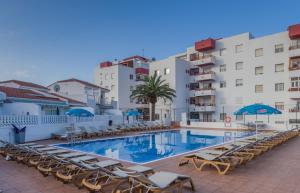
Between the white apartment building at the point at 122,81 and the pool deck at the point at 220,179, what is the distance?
35957 mm

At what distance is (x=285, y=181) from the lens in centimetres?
678

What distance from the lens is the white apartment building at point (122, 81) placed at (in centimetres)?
4656

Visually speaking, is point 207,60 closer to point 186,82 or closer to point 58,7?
point 186,82

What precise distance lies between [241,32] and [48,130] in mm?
31464

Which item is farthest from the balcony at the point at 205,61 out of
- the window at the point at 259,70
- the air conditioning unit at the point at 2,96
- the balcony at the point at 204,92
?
the air conditioning unit at the point at 2,96

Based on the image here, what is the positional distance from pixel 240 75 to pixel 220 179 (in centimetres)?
3142

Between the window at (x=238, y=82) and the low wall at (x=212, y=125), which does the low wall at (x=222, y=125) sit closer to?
the low wall at (x=212, y=125)

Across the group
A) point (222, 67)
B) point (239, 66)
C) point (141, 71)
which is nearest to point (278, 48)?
point (239, 66)

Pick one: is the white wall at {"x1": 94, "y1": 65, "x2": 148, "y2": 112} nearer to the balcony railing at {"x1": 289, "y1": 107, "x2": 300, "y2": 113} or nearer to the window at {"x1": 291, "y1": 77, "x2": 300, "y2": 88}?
the balcony railing at {"x1": 289, "y1": 107, "x2": 300, "y2": 113}

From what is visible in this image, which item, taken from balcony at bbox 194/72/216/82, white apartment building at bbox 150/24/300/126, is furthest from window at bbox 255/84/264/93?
balcony at bbox 194/72/216/82

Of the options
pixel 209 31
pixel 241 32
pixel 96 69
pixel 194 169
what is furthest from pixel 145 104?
pixel 194 169

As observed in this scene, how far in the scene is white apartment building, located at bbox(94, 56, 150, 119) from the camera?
46.6 meters

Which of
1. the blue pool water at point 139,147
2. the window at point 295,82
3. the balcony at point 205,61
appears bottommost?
the blue pool water at point 139,147

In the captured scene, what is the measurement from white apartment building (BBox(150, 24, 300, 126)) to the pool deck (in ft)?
72.6
